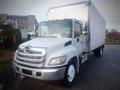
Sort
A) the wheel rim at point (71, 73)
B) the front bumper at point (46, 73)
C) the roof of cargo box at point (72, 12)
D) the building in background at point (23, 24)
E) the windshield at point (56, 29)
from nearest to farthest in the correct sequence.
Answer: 1. the front bumper at point (46, 73)
2. the wheel rim at point (71, 73)
3. the windshield at point (56, 29)
4. the roof of cargo box at point (72, 12)
5. the building in background at point (23, 24)

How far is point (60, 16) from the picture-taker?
7.12 meters

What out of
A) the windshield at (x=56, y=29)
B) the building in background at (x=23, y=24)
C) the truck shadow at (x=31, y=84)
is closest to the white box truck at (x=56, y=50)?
the windshield at (x=56, y=29)

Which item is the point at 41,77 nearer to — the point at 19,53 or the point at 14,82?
the point at 19,53

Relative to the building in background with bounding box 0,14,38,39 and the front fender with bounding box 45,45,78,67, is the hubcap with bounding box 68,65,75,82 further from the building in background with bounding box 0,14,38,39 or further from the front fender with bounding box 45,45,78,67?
the building in background with bounding box 0,14,38,39

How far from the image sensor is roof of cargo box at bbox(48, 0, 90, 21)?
6.88 m

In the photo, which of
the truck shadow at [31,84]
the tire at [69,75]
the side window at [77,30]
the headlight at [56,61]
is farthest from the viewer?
the side window at [77,30]

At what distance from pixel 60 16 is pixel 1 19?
9033 mm

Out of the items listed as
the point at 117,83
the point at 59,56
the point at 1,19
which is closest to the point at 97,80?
the point at 117,83

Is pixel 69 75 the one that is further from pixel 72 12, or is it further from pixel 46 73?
pixel 72 12

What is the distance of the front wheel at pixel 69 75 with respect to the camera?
16.0 ft

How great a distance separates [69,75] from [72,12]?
3303 millimetres

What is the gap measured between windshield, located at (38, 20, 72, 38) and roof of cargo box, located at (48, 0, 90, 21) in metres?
1.32

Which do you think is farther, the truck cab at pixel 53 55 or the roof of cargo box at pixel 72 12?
the roof of cargo box at pixel 72 12

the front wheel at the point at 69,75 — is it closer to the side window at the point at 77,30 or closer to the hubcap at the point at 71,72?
the hubcap at the point at 71,72
